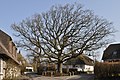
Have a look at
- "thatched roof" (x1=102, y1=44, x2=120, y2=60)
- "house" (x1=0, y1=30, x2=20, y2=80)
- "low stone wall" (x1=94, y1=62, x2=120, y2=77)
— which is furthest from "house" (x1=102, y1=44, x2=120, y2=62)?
"house" (x1=0, y1=30, x2=20, y2=80)

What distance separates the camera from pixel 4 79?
35.5 m

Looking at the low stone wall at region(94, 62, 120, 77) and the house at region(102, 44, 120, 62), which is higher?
the house at region(102, 44, 120, 62)

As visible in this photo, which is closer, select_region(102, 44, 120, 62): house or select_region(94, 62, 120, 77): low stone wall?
select_region(94, 62, 120, 77): low stone wall

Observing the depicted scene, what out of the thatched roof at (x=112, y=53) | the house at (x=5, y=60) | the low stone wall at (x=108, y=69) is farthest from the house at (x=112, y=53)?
the house at (x=5, y=60)

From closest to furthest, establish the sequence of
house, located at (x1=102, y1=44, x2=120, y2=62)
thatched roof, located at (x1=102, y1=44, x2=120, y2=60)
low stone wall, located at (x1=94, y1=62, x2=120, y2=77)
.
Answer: low stone wall, located at (x1=94, y1=62, x2=120, y2=77), house, located at (x1=102, y1=44, x2=120, y2=62), thatched roof, located at (x1=102, y1=44, x2=120, y2=60)

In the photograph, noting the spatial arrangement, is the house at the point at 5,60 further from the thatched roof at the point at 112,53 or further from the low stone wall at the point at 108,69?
the thatched roof at the point at 112,53

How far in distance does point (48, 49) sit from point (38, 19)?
7012mm

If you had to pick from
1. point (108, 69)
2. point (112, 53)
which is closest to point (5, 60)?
point (108, 69)

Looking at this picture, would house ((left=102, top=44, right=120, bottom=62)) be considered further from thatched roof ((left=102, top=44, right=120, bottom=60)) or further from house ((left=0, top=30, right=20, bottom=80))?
house ((left=0, top=30, right=20, bottom=80))

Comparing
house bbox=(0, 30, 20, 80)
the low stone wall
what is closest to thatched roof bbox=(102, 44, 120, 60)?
the low stone wall

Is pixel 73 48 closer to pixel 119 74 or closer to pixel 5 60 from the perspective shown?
pixel 119 74

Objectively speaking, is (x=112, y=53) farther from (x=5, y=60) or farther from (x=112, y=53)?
(x=5, y=60)

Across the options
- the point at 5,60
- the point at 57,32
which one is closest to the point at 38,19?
the point at 57,32

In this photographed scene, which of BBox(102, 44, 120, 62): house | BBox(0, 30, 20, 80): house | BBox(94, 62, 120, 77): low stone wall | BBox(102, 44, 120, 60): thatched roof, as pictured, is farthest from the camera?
BBox(102, 44, 120, 60): thatched roof
